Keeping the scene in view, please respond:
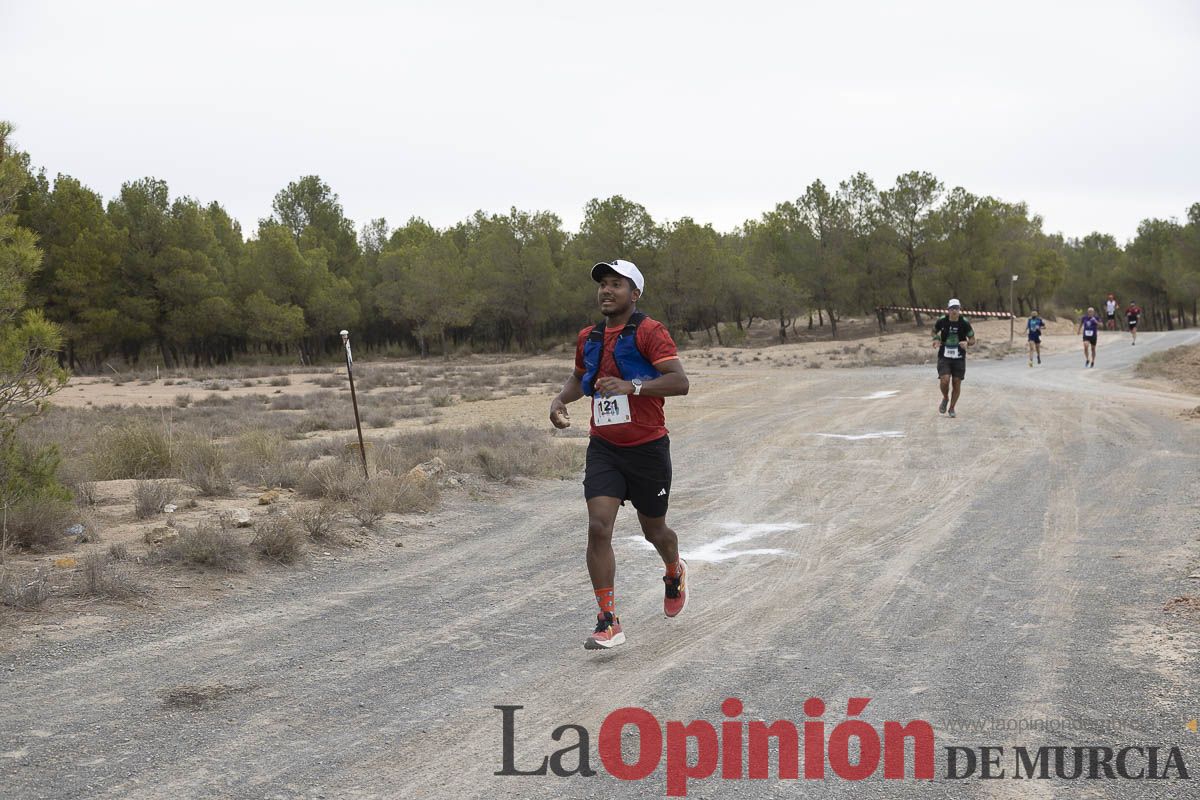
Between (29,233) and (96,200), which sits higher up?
(96,200)

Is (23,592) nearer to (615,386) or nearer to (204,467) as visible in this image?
(615,386)

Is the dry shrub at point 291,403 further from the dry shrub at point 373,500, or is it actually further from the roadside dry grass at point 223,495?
the dry shrub at point 373,500

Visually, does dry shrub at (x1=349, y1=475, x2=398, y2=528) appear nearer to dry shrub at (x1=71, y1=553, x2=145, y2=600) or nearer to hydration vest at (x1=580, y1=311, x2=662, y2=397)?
dry shrub at (x1=71, y1=553, x2=145, y2=600)

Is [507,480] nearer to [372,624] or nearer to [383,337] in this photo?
[372,624]

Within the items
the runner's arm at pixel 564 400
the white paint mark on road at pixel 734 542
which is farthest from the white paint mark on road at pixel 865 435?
the runner's arm at pixel 564 400

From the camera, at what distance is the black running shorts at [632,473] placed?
5.52m

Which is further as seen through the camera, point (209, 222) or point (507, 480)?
point (209, 222)

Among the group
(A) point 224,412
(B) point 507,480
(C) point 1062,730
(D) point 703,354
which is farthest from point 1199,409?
(D) point 703,354

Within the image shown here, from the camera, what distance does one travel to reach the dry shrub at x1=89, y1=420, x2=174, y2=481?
1239 centimetres

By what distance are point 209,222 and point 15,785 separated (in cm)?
6715

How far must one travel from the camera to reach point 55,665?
5.35 meters

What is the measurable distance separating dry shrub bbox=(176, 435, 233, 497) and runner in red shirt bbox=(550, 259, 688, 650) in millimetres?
6277


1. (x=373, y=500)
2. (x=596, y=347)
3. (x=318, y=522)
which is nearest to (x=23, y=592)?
(x=318, y=522)

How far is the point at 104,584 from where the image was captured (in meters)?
6.57
